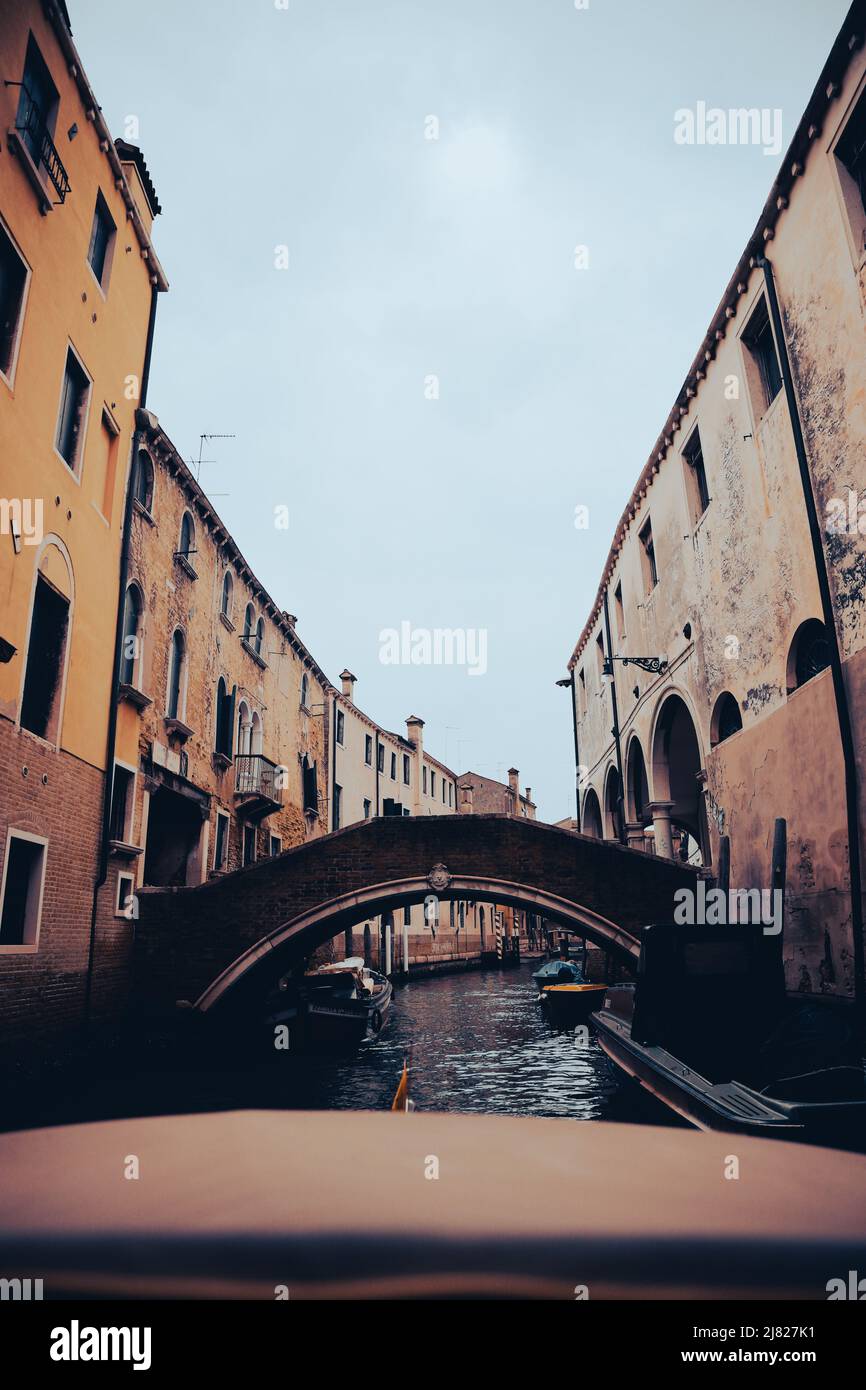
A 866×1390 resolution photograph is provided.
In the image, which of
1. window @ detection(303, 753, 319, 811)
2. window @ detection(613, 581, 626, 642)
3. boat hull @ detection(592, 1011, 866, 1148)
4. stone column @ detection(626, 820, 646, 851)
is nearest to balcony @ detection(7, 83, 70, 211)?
boat hull @ detection(592, 1011, 866, 1148)

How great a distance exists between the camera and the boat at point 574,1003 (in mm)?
15023

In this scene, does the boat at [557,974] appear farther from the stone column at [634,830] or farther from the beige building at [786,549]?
the beige building at [786,549]

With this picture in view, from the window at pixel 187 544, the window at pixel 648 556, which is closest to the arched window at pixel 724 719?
the window at pixel 648 556

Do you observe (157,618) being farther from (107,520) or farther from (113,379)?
(113,379)

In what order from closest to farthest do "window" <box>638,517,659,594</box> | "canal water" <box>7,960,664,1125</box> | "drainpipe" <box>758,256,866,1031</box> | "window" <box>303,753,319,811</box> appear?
"drainpipe" <box>758,256,866,1031</box>
"canal water" <box>7,960,664,1125</box>
"window" <box>638,517,659,594</box>
"window" <box>303,753,319,811</box>

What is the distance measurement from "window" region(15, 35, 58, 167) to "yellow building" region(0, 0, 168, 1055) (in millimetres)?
19

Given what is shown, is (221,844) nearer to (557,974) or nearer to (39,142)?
(39,142)

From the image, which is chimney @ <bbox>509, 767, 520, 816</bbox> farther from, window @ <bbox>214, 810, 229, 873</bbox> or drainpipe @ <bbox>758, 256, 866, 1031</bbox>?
drainpipe @ <bbox>758, 256, 866, 1031</bbox>

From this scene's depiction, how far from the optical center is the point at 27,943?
28.8ft

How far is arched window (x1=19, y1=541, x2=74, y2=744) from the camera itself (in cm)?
912

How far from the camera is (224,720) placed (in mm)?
15875

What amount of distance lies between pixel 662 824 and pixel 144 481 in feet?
31.3

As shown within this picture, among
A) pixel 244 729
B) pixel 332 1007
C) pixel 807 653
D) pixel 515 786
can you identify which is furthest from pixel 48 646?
pixel 515 786
